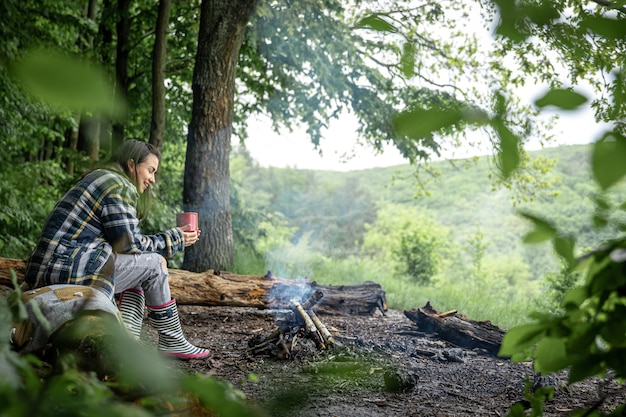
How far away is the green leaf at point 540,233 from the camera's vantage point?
80 cm

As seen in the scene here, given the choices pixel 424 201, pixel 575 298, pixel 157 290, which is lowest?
pixel 157 290

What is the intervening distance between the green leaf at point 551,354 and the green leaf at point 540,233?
0.25 meters

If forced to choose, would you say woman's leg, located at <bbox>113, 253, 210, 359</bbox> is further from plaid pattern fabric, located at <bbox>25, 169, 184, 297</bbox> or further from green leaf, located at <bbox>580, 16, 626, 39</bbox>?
green leaf, located at <bbox>580, 16, 626, 39</bbox>

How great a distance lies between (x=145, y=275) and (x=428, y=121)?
364cm

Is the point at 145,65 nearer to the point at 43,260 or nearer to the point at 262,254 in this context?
the point at 262,254

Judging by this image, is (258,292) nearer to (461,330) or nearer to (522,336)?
(461,330)

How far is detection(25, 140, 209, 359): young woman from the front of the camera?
337cm

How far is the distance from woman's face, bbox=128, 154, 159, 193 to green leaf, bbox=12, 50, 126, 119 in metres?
3.48

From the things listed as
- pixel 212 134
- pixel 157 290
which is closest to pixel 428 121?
pixel 157 290

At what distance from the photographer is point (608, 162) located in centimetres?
65

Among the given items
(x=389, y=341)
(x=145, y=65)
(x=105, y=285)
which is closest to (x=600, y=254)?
(x=105, y=285)

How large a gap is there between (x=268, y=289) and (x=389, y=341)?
1.45 metres

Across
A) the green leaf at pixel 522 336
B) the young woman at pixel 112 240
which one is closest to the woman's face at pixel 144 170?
the young woman at pixel 112 240

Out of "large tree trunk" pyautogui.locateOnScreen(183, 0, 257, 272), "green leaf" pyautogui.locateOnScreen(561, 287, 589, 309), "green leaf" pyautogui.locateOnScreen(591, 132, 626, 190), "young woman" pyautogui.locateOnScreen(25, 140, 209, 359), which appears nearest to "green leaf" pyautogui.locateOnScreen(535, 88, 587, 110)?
"green leaf" pyautogui.locateOnScreen(591, 132, 626, 190)
